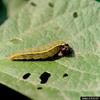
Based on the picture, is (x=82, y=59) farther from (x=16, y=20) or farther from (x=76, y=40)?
(x=16, y=20)

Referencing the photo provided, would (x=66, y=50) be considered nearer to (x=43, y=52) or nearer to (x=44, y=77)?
(x=43, y=52)

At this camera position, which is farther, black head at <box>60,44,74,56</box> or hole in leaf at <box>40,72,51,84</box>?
black head at <box>60,44,74,56</box>

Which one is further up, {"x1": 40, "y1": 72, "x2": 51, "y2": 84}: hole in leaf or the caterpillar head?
the caterpillar head


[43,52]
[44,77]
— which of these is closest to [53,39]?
[43,52]

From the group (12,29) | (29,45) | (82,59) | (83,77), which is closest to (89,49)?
(82,59)

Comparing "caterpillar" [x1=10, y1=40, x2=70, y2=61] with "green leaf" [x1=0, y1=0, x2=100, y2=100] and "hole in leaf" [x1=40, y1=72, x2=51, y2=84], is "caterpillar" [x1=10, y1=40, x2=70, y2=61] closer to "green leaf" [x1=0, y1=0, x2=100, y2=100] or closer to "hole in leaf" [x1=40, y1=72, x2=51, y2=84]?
"green leaf" [x1=0, y1=0, x2=100, y2=100]

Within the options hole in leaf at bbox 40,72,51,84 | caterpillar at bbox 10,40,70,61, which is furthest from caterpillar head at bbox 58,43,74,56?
hole in leaf at bbox 40,72,51,84

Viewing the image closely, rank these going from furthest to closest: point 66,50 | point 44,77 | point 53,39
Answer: point 53,39
point 66,50
point 44,77
